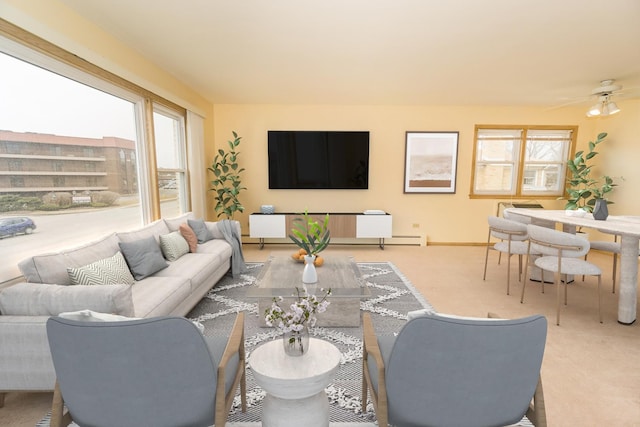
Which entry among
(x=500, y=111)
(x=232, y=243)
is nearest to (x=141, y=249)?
(x=232, y=243)

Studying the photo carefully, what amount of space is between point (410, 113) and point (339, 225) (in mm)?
2436

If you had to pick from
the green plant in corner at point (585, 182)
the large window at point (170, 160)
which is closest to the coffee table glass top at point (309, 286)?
the large window at point (170, 160)

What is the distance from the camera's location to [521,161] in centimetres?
580

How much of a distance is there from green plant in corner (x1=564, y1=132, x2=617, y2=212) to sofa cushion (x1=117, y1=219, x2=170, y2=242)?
6.15 metres

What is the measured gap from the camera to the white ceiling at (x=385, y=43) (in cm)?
243

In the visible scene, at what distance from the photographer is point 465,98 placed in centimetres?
517

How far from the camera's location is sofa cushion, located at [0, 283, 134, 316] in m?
1.78

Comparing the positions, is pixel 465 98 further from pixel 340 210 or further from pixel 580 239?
pixel 580 239

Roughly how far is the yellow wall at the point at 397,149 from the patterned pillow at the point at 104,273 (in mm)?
3062

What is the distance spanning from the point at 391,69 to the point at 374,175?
2306 millimetres

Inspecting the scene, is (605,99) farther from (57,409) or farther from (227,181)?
(57,409)

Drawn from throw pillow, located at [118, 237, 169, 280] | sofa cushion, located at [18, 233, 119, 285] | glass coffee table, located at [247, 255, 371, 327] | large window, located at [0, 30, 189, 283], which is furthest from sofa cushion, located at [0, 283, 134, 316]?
glass coffee table, located at [247, 255, 371, 327]

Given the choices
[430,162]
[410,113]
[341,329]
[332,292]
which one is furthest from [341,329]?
[410,113]

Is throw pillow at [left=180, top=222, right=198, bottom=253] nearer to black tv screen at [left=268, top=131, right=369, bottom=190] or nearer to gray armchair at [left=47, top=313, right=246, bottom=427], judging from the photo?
black tv screen at [left=268, top=131, right=369, bottom=190]
